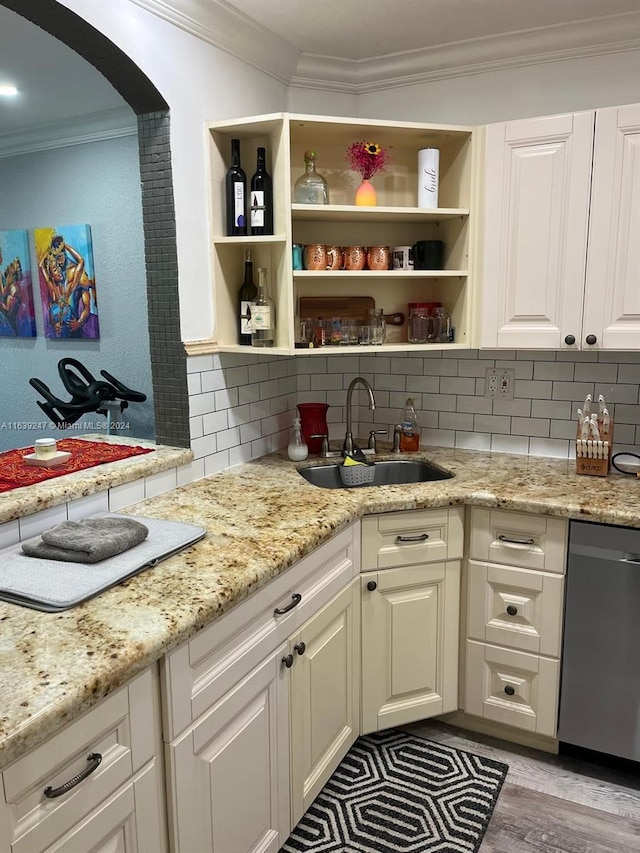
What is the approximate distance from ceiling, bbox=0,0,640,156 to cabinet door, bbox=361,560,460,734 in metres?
1.84

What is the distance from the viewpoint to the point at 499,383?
102 inches

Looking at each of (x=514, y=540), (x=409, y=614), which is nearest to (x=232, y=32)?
(x=514, y=540)

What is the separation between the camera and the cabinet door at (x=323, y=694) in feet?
5.64

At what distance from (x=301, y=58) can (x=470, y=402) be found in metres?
1.52

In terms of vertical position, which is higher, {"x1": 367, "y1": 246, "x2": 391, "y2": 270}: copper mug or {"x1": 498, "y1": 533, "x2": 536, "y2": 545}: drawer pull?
{"x1": 367, "y1": 246, "x2": 391, "y2": 270}: copper mug

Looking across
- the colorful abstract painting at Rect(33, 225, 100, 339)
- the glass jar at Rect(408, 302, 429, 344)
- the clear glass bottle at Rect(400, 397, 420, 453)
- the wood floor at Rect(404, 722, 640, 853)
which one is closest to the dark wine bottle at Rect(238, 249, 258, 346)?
the glass jar at Rect(408, 302, 429, 344)

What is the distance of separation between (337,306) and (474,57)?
1.05 metres

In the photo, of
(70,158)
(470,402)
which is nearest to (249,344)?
(470,402)

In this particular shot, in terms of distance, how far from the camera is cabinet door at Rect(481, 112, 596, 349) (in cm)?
212

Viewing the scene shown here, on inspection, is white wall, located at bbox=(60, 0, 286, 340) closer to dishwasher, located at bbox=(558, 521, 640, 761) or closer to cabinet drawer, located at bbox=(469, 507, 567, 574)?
cabinet drawer, located at bbox=(469, 507, 567, 574)

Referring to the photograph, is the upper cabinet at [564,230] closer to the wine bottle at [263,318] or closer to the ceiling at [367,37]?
the ceiling at [367,37]

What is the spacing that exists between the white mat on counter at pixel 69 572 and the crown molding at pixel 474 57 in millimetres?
1945

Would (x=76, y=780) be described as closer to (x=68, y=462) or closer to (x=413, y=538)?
(x=68, y=462)

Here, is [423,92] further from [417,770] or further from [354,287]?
[417,770]
